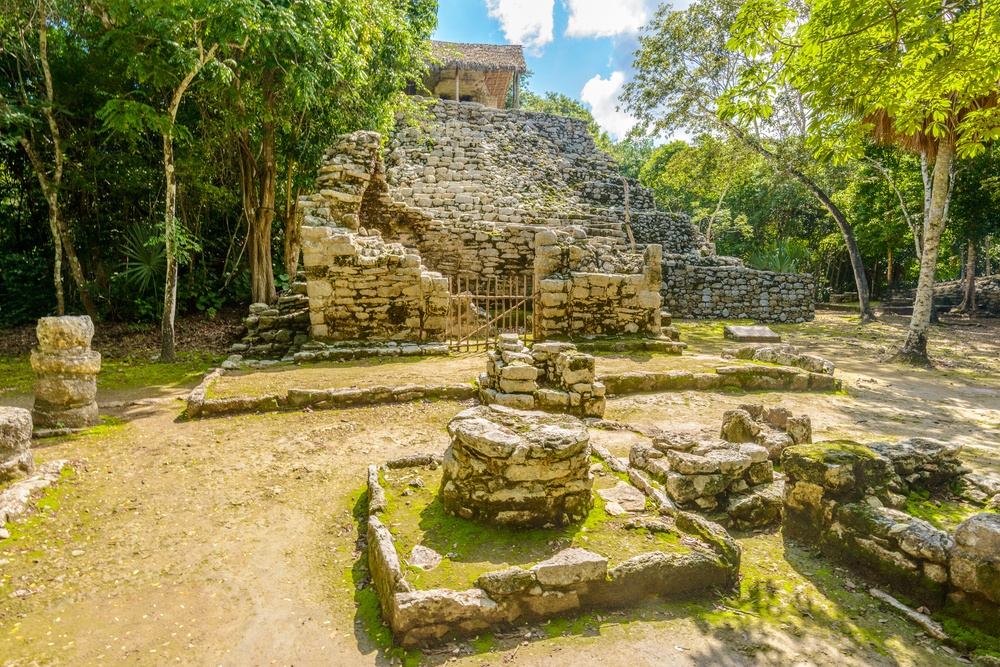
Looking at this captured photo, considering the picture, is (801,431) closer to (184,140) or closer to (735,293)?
(184,140)

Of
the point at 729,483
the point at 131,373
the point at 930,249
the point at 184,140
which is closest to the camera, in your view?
the point at 729,483

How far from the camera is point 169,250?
9484mm

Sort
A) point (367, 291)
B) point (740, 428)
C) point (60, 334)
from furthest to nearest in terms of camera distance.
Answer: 1. point (367, 291)
2. point (60, 334)
3. point (740, 428)

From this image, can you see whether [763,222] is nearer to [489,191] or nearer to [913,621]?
[489,191]

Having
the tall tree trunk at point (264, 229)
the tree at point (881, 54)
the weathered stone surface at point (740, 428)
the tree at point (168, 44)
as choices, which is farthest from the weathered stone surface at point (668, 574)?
the tall tree trunk at point (264, 229)

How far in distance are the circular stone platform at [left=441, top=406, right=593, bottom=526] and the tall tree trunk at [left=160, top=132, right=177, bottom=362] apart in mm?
8228

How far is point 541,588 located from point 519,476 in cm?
83

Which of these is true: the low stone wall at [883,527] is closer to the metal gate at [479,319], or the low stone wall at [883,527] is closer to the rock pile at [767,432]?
the rock pile at [767,432]

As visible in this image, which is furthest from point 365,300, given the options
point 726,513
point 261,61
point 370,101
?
point 726,513

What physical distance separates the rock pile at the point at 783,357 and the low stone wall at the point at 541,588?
7222mm

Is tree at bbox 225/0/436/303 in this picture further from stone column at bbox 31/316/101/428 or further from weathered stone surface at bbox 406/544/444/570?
weathered stone surface at bbox 406/544/444/570

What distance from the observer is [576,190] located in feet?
71.9

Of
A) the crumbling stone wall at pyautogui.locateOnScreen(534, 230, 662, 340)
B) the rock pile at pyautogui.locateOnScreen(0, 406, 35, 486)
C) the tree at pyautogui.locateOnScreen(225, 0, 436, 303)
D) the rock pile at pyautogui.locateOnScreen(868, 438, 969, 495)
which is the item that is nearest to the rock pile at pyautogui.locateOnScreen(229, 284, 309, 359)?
the tree at pyautogui.locateOnScreen(225, 0, 436, 303)

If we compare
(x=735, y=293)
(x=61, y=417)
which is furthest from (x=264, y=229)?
(x=735, y=293)
